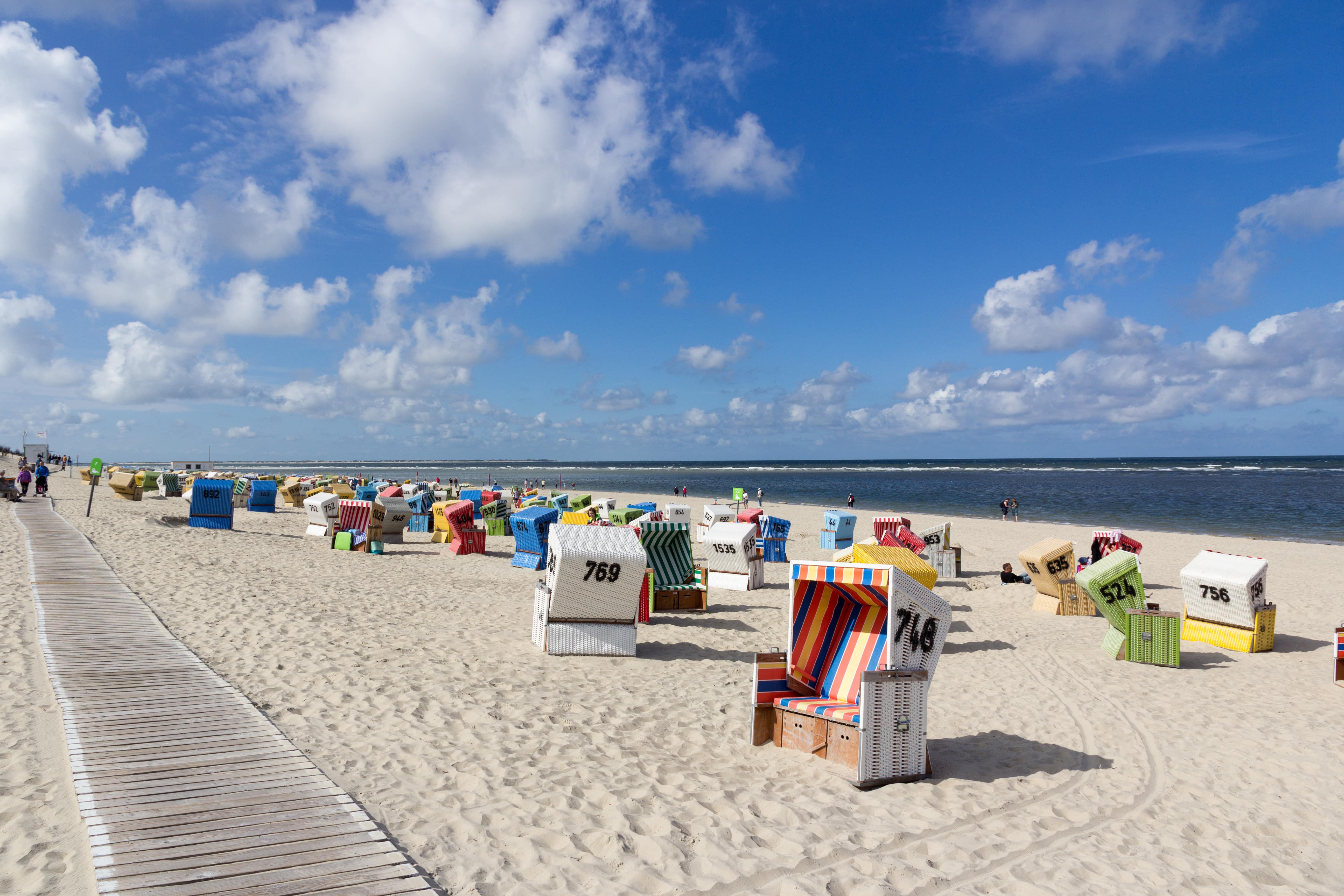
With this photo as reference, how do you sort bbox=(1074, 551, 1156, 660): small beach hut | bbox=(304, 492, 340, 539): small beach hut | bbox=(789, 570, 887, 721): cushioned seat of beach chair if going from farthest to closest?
bbox=(304, 492, 340, 539): small beach hut → bbox=(1074, 551, 1156, 660): small beach hut → bbox=(789, 570, 887, 721): cushioned seat of beach chair

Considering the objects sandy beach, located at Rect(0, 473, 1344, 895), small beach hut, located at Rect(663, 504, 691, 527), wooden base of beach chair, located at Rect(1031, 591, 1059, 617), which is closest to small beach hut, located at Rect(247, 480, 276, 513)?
small beach hut, located at Rect(663, 504, 691, 527)

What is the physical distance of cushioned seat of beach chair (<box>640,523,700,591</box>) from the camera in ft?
44.5

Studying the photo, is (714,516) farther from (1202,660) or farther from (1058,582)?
(1202,660)

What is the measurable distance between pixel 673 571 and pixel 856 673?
719cm

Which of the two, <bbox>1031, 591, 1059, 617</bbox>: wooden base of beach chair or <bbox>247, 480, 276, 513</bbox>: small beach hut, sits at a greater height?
<bbox>247, 480, 276, 513</bbox>: small beach hut

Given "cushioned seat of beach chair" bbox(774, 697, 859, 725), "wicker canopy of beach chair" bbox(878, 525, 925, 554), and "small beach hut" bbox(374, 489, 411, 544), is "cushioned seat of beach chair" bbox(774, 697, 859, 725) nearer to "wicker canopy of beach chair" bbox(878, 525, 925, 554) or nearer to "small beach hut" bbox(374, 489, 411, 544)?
"wicker canopy of beach chair" bbox(878, 525, 925, 554)

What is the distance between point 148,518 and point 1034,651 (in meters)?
24.7

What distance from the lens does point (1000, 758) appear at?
6680 millimetres

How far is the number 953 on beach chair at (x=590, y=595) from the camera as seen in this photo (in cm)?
929

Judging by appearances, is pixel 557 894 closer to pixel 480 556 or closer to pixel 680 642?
pixel 680 642

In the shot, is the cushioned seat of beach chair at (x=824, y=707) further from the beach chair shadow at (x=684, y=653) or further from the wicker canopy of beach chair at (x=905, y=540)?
the wicker canopy of beach chair at (x=905, y=540)

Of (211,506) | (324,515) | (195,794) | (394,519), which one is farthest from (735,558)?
(211,506)

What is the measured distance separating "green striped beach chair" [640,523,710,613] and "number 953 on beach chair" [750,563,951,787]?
6.36 metres

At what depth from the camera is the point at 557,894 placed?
4012 millimetres
